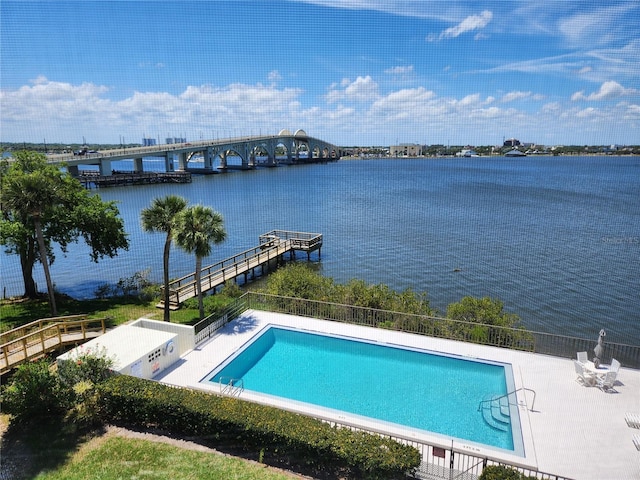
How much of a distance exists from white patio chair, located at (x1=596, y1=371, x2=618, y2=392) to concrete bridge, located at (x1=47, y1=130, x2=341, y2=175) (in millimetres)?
34158

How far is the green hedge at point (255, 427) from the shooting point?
5.65 metres

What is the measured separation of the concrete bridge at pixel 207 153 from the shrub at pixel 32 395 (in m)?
28.8

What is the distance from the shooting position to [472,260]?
Result: 22.5 metres

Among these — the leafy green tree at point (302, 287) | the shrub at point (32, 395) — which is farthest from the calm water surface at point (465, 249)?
the shrub at point (32, 395)

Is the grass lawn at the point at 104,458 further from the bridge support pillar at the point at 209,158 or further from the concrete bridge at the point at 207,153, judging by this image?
the bridge support pillar at the point at 209,158

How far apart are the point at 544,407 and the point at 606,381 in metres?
1.47

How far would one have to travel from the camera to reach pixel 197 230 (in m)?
11.1

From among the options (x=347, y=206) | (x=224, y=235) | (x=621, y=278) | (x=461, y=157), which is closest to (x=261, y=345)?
(x=224, y=235)

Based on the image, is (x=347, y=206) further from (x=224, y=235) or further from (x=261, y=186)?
(x=224, y=235)

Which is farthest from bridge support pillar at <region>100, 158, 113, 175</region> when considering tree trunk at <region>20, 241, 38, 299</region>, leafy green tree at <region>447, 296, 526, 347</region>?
leafy green tree at <region>447, 296, 526, 347</region>

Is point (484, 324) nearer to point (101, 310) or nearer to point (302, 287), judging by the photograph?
point (302, 287)

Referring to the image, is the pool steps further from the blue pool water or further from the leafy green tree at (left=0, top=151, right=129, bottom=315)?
the leafy green tree at (left=0, top=151, right=129, bottom=315)

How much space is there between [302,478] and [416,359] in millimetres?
4697

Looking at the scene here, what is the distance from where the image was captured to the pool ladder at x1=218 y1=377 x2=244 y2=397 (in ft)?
26.1
